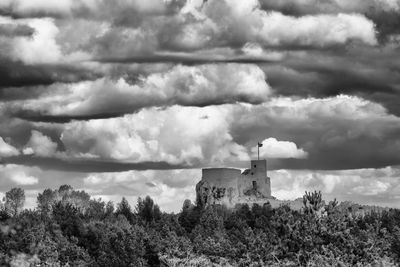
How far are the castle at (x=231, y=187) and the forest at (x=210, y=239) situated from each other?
6126 millimetres

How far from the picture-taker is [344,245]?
6334 cm

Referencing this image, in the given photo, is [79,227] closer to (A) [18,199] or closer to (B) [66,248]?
(B) [66,248]

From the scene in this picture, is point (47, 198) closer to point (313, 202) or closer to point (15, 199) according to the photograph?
point (15, 199)

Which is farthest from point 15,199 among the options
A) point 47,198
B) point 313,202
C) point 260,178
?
point 313,202

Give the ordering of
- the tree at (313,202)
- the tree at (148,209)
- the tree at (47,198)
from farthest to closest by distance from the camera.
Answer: the tree at (47,198), the tree at (148,209), the tree at (313,202)

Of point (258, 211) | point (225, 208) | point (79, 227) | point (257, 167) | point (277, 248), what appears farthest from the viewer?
point (257, 167)

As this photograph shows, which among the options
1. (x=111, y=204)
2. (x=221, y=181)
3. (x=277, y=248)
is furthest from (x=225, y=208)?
(x=277, y=248)

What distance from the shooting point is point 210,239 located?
109875 mm

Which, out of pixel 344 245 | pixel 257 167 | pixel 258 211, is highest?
pixel 257 167

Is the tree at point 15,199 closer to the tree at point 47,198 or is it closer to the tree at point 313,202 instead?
the tree at point 47,198

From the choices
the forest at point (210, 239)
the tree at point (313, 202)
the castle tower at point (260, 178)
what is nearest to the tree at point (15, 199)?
the forest at point (210, 239)

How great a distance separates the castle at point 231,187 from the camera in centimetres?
18375

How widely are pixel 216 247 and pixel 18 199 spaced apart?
294ft

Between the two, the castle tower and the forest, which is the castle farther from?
the forest
